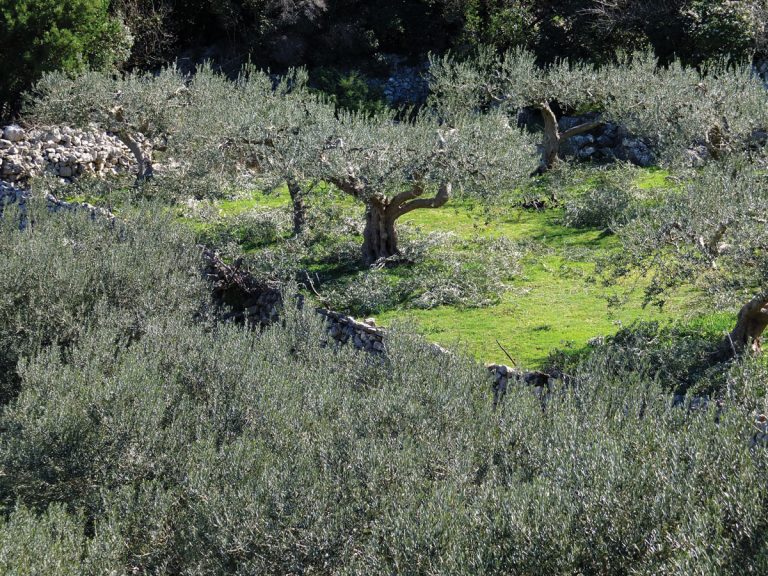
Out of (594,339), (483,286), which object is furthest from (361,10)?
(594,339)

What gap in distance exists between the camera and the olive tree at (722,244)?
41.0ft

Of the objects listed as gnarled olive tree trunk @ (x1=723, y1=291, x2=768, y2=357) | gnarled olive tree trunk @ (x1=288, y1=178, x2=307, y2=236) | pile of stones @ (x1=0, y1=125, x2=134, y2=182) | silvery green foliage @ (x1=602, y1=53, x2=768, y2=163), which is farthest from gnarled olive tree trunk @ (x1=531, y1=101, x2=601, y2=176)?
gnarled olive tree trunk @ (x1=723, y1=291, x2=768, y2=357)

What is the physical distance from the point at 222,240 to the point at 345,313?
202 inches

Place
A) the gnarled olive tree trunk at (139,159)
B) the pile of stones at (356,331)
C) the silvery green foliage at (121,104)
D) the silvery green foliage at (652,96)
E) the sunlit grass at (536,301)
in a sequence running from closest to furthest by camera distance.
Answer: the pile of stones at (356,331)
the sunlit grass at (536,301)
the silvery green foliage at (652,96)
the silvery green foliage at (121,104)
the gnarled olive tree trunk at (139,159)

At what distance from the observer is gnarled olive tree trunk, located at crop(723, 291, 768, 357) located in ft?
41.1

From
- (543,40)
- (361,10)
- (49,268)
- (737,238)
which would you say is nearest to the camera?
(737,238)

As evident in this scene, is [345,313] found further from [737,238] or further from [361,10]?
[361,10]

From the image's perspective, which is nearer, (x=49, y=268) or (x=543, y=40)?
(x=49, y=268)

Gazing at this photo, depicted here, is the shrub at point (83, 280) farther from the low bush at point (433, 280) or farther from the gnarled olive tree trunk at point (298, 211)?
the gnarled olive tree trunk at point (298, 211)

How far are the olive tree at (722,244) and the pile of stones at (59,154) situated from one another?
17.8m

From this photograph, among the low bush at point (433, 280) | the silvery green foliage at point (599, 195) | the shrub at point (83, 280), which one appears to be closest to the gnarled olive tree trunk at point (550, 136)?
the silvery green foliage at point (599, 195)

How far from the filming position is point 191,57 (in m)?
39.9

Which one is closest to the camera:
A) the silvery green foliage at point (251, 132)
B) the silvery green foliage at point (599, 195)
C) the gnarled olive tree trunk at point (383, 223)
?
the gnarled olive tree trunk at point (383, 223)

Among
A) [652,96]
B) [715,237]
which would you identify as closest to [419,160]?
[715,237]
